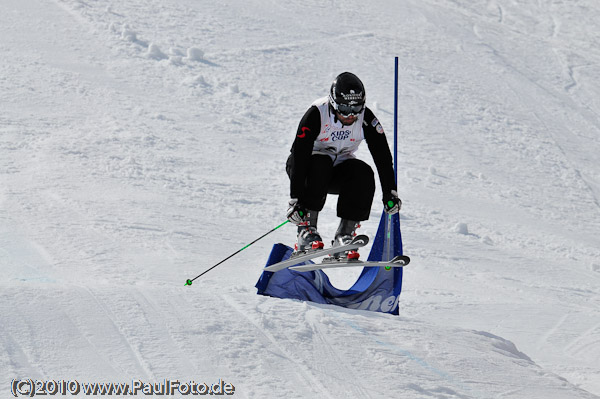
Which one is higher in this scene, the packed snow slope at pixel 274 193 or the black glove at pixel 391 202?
the black glove at pixel 391 202

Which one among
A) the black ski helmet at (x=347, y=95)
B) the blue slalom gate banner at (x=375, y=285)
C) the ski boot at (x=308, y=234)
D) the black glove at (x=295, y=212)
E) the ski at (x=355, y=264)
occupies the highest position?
the black ski helmet at (x=347, y=95)

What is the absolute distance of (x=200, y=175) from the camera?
37.4 ft

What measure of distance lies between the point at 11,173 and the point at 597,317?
713cm

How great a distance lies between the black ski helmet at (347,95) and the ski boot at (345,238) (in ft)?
2.72

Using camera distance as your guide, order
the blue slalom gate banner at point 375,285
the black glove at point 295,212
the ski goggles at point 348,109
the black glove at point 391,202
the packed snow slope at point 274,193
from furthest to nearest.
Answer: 1. the blue slalom gate banner at point 375,285
2. the black glove at point 391,202
3. the ski goggles at point 348,109
4. the black glove at point 295,212
5. the packed snow slope at point 274,193

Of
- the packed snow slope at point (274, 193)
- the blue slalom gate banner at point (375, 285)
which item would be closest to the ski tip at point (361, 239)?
the packed snow slope at point (274, 193)

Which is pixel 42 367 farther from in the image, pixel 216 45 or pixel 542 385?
pixel 216 45

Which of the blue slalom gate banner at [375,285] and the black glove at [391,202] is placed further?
the blue slalom gate banner at [375,285]

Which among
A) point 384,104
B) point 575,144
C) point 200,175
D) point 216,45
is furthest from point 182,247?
point 575,144

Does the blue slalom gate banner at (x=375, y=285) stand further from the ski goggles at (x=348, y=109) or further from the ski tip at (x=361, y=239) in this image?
the ski goggles at (x=348, y=109)

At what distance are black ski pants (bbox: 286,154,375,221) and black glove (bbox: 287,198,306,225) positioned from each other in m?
0.08

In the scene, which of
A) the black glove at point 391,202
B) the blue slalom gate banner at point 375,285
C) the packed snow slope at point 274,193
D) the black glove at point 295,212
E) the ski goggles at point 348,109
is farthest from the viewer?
the blue slalom gate banner at point 375,285

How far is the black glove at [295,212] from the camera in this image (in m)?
5.90

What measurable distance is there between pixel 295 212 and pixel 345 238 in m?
0.47
